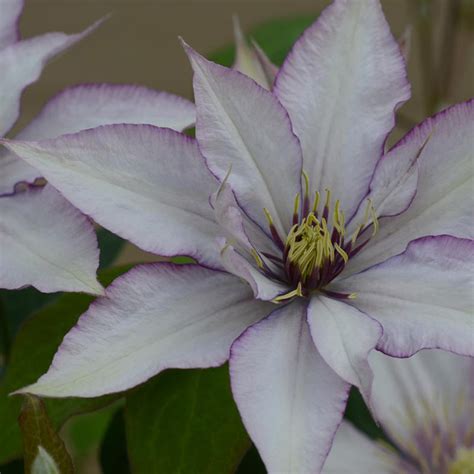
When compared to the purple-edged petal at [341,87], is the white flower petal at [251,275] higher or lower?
lower

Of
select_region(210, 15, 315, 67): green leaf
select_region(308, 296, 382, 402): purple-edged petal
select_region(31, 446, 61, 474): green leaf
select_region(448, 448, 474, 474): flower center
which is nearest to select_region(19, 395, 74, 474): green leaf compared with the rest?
select_region(31, 446, 61, 474): green leaf

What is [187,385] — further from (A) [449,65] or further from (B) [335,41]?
(A) [449,65]

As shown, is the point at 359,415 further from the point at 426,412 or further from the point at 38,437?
the point at 38,437

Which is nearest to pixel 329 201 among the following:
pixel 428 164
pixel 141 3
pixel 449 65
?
pixel 428 164

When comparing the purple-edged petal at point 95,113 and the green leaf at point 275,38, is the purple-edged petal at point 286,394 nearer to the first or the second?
the purple-edged petal at point 95,113

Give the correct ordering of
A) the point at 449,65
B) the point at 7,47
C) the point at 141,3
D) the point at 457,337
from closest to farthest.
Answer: the point at 457,337, the point at 7,47, the point at 449,65, the point at 141,3

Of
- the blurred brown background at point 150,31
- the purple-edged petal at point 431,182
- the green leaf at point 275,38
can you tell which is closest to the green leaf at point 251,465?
the purple-edged petal at point 431,182
